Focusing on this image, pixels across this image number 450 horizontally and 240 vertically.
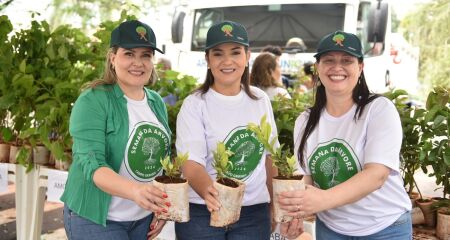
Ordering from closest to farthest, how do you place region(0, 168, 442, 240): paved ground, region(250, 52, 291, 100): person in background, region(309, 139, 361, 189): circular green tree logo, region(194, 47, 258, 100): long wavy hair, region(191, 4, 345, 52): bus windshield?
region(309, 139, 361, 189): circular green tree logo, region(194, 47, 258, 100): long wavy hair, region(0, 168, 442, 240): paved ground, region(250, 52, 291, 100): person in background, region(191, 4, 345, 52): bus windshield

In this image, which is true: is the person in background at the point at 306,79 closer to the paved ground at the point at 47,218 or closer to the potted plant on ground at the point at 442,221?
the paved ground at the point at 47,218

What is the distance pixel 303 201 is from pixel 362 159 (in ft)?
0.93

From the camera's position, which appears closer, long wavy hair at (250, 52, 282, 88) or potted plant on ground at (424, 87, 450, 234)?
potted plant on ground at (424, 87, 450, 234)

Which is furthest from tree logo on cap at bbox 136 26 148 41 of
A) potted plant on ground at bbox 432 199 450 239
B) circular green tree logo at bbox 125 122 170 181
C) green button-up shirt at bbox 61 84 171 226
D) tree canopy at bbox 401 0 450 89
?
tree canopy at bbox 401 0 450 89

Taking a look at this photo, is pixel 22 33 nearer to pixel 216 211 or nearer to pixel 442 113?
pixel 216 211

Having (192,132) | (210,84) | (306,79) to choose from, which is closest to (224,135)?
(192,132)

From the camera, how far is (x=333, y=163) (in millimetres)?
1818

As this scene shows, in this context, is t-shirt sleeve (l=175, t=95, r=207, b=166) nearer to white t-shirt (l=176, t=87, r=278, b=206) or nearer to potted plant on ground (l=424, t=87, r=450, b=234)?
white t-shirt (l=176, t=87, r=278, b=206)

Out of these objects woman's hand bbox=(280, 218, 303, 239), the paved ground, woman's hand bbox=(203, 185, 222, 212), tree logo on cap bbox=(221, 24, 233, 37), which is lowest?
the paved ground

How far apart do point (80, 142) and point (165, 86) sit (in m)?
1.57

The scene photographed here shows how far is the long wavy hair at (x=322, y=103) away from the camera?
184 cm

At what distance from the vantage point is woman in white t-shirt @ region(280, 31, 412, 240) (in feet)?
5.61

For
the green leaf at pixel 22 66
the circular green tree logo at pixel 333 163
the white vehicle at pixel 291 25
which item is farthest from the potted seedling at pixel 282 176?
the white vehicle at pixel 291 25

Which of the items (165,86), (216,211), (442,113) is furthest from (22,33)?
(442,113)
